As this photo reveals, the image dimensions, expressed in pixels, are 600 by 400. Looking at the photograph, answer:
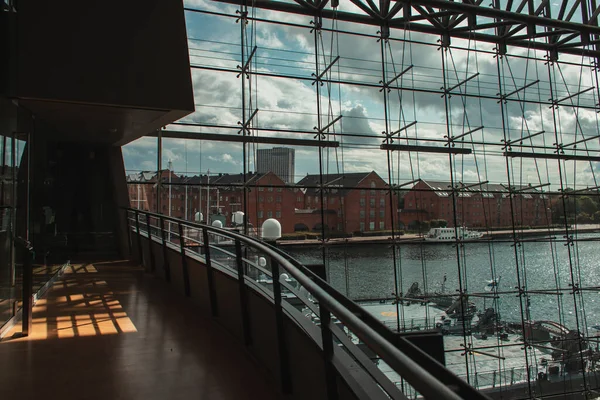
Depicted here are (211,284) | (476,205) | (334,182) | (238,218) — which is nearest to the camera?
(211,284)

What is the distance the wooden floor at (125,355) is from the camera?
1814 mm

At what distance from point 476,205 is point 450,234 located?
79 cm

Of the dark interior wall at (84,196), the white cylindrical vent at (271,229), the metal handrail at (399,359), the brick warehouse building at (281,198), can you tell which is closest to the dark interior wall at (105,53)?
the dark interior wall at (84,196)

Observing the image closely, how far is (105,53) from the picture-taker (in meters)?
3.54

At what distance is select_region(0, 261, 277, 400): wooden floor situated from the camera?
1.81 metres

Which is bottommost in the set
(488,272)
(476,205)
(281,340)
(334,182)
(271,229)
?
(488,272)

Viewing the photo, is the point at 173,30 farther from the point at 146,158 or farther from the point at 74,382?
the point at 146,158

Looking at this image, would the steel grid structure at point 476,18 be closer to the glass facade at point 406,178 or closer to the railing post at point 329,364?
the glass facade at point 406,178

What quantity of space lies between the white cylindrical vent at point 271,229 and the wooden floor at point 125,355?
11.3 ft

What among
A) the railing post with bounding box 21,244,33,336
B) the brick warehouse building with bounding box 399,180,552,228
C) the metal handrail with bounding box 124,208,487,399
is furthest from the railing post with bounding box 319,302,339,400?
the brick warehouse building with bounding box 399,180,552,228

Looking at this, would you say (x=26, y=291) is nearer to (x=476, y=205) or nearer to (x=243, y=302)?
(x=243, y=302)

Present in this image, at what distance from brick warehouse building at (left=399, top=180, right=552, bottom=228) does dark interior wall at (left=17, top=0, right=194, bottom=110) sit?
5.19 meters

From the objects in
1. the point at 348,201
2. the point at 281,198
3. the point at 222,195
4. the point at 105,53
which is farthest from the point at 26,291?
the point at 348,201

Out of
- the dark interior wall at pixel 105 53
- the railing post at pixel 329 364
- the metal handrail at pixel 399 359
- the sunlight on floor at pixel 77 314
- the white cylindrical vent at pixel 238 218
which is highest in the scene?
the dark interior wall at pixel 105 53
